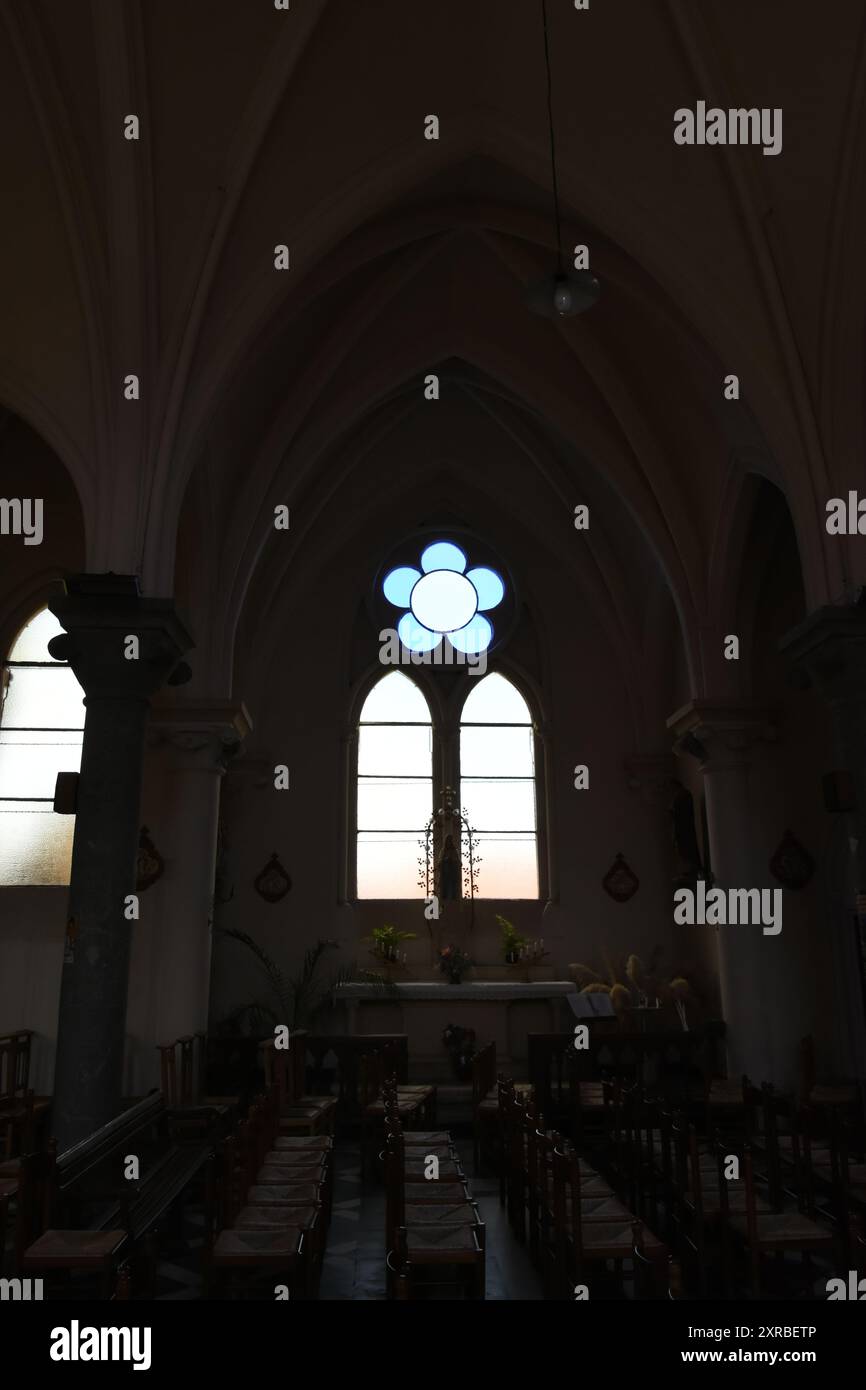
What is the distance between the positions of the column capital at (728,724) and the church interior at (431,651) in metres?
0.07

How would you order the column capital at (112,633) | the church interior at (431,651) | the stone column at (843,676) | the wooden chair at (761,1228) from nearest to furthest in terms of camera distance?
the wooden chair at (761,1228)
the church interior at (431,651)
the column capital at (112,633)
the stone column at (843,676)

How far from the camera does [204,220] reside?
8297 millimetres

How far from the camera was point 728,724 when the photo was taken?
11.4m

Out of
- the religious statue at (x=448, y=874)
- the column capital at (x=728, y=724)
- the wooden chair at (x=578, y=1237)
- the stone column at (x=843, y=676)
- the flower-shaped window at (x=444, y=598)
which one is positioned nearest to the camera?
the wooden chair at (x=578, y=1237)

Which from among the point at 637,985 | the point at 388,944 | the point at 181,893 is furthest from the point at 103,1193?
the point at 637,985

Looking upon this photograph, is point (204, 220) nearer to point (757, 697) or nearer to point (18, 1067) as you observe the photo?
point (757, 697)

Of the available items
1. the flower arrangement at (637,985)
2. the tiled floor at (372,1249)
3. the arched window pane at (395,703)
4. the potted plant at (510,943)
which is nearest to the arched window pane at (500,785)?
the potted plant at (510,943)

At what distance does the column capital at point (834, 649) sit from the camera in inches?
316

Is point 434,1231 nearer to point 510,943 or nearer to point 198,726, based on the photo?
point 198,726

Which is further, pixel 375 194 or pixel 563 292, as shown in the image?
pixel 375 194

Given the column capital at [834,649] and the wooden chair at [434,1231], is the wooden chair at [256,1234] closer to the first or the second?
the wooden chair at [434,1231]

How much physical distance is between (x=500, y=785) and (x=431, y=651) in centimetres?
222
